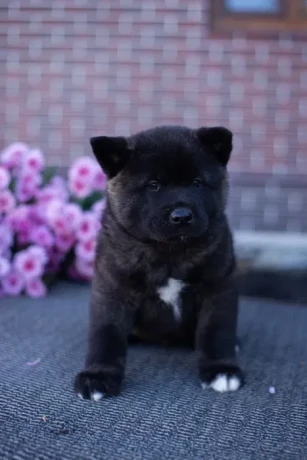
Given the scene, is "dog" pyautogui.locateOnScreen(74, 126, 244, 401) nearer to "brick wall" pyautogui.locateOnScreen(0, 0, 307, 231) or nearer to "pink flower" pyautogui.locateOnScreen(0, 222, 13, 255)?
"pink flower" pyautogui.locateOnScreen(0, 222, 13, 255)

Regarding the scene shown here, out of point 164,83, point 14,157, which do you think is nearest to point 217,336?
point 14,157

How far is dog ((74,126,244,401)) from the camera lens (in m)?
2.15

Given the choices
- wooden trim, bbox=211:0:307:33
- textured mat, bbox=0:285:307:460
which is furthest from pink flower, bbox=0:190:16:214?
wooden trim, bbox=211:0:307:33

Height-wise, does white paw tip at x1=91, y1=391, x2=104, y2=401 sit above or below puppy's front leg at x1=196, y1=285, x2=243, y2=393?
below

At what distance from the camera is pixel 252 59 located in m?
4.63

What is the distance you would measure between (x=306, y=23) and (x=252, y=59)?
486mm

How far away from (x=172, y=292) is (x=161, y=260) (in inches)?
5.3

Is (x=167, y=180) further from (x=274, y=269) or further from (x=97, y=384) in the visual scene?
(x=274, y=269)

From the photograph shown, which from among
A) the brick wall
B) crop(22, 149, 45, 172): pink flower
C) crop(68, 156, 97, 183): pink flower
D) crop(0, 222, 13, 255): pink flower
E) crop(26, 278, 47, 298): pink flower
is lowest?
crop(26, 278, 47, 298): pink flower

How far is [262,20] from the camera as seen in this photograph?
15.1 ft

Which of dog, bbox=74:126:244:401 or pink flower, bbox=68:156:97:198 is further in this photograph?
pink flower, bbox=68:156:97:198

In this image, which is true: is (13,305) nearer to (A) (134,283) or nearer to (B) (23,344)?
(B) (23,344)

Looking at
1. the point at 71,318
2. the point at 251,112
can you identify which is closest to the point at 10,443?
the point at 71,318

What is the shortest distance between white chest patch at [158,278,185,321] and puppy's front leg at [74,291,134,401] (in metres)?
0.14
